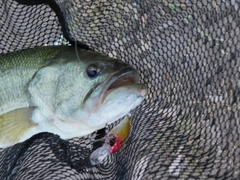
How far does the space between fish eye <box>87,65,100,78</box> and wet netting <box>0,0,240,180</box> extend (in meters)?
0.61

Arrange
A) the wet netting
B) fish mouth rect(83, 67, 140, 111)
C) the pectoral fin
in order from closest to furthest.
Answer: fish mouth rect(83, 67, 140, 111) → the pectoral fin → the wet netting

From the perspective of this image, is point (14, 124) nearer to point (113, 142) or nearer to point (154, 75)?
point (113, 142)

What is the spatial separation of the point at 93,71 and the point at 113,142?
25.1 inches

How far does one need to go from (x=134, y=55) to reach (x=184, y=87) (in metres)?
0.38

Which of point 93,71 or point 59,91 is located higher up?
point 93,71

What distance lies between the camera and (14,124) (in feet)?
8.20

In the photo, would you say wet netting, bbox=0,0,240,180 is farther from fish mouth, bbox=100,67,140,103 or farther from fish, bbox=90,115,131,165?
fish mouth, bbox=100,67,140,103

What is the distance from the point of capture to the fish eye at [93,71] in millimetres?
2344

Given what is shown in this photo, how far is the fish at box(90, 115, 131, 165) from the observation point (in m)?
2.84

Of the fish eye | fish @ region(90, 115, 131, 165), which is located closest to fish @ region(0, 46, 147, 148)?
the fish eye

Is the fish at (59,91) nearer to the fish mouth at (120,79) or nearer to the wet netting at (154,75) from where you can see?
the fish mouth at (120,79)

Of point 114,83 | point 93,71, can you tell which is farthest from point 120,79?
point 93,71

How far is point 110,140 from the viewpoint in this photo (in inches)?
112

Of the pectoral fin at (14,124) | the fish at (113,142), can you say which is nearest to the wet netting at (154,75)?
the fish at (113,142)
